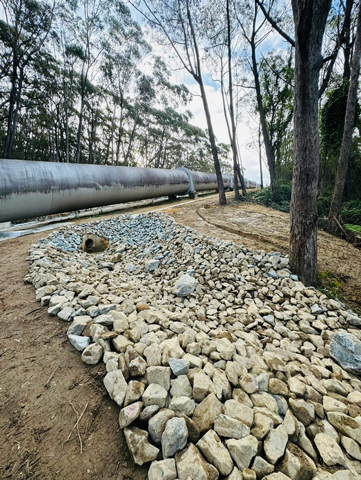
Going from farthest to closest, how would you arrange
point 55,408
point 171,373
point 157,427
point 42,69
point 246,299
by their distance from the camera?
point 42,69 → point 246,299 → point 171,373 → point 55,408 → point 157,427

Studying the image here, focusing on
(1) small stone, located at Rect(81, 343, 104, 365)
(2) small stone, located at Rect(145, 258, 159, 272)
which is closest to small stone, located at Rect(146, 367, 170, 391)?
(1) small stone, located at Rect(81, 343, 104, 365)

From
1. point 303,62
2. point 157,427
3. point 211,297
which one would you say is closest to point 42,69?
point 303,62

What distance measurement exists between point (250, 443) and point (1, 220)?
5.90 m

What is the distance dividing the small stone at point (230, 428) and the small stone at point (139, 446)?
0.30m

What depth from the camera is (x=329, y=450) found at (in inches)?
38.4

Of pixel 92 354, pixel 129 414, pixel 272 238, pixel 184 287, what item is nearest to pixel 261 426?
pixel 129 414

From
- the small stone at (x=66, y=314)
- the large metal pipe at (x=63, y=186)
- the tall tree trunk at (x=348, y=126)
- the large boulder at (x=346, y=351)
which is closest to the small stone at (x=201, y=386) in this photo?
the small stone at (x=66, y=314)

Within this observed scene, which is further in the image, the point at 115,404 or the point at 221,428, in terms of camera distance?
the point at 115,404

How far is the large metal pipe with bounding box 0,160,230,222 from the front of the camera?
15.0 ft

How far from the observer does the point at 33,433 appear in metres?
0.96

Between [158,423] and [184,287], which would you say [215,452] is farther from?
[184,287]

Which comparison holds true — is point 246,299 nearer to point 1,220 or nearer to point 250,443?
point 250,443

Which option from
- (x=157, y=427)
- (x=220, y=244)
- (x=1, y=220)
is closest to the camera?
(x=157, y=427)

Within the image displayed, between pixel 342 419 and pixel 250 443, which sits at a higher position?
pixel 250 443
